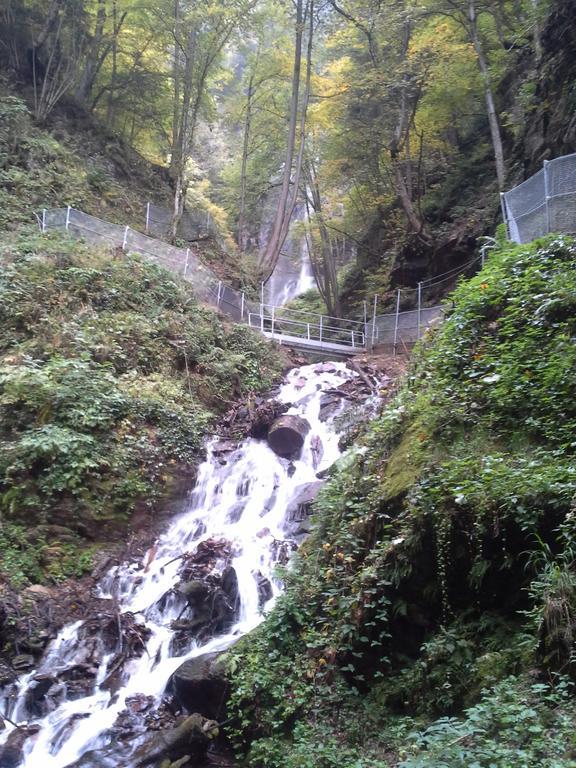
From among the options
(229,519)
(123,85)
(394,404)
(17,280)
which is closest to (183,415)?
(229,519)

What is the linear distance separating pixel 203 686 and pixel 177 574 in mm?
3107

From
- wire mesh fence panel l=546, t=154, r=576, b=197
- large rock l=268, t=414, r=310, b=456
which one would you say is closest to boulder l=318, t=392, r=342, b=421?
large rock l=268, t=414, r=310, b=456

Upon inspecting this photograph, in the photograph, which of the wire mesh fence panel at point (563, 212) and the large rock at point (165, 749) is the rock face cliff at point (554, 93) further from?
the large rock at point (165, 749)

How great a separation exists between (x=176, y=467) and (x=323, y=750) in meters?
7.80

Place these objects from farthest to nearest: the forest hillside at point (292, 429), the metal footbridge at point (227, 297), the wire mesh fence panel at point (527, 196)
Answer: the metal footbridge at point (227, 297) → the wire mesh fence panel at point (527, 196) → the forest hillside at point (292, 429)

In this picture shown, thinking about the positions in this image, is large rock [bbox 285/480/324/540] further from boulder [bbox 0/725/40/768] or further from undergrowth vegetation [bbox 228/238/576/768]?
boulder [bbox 0/725/40/768]

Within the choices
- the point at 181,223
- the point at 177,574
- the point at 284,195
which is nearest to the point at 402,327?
the point at 284,195

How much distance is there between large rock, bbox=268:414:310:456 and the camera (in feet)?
44.3

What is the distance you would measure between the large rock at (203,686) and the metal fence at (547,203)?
770 centimetres

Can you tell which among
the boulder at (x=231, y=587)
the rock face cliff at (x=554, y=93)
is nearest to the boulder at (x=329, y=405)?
the boulder at (x=231, y=587)

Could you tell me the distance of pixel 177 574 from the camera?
32.0 ft

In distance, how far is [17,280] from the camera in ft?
42.3

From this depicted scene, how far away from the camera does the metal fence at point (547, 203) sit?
29.5 feet

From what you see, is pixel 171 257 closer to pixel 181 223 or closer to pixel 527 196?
pixel 181 223
